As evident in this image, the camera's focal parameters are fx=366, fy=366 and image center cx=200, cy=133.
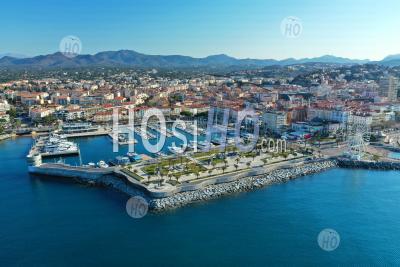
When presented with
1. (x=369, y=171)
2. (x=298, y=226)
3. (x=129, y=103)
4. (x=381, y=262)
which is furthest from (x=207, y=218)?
(x=129, y=103)

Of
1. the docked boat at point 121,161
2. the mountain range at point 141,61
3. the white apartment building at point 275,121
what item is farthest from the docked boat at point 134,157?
the mountain range at point 141,61

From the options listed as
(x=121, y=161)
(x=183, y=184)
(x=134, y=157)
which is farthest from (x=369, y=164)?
(x=121, y=161)

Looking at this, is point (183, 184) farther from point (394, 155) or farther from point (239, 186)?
point (394, 155)

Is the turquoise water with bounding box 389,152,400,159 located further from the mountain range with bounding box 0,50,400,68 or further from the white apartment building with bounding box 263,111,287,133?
the mountain range with bounding box 0,50,400,68

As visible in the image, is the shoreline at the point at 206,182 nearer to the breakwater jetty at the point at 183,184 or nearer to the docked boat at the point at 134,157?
the breakwater jetty at the point at 183,184

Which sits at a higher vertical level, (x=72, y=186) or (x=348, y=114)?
(x=348, y=114)

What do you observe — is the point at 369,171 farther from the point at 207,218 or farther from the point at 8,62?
the point at 8,62
